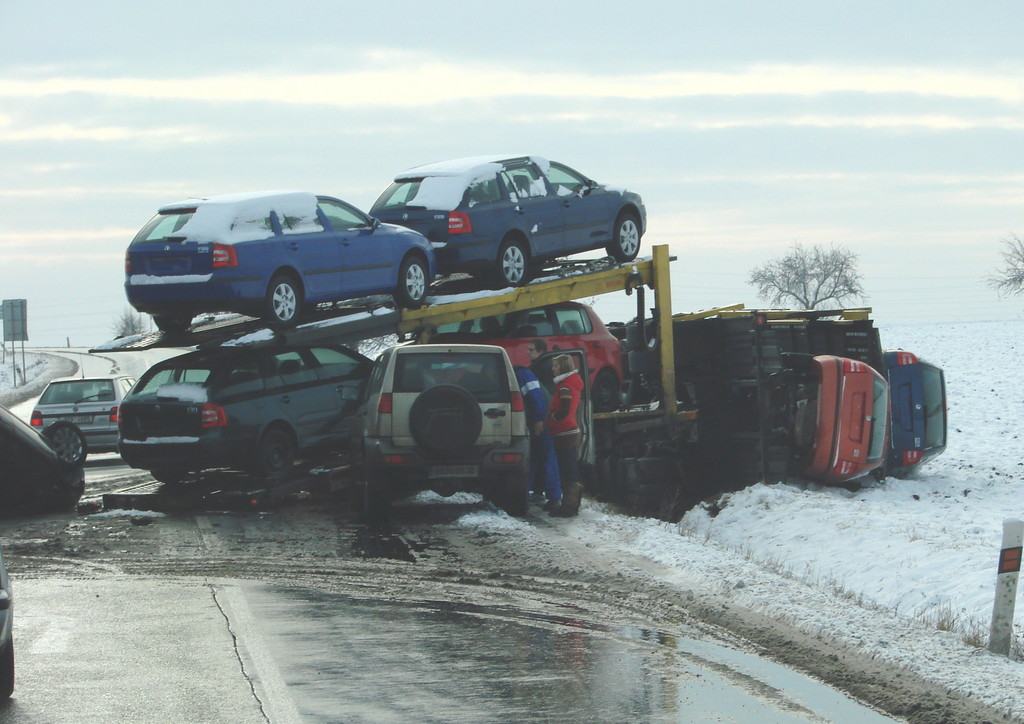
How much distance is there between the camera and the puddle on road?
7145 mm

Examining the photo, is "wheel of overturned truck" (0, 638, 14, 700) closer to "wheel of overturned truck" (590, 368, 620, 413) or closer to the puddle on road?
the puddle on road

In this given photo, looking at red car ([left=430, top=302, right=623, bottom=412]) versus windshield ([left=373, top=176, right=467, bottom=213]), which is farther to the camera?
red car ([left=430, top=302, right=623, bottom=412])

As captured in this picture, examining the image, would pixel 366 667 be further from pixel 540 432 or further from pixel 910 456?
pixel 910 456

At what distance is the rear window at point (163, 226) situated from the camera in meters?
15.6

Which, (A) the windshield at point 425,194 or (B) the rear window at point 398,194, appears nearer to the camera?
(A) the windshield at point 425,194

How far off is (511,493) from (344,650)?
6.41 m

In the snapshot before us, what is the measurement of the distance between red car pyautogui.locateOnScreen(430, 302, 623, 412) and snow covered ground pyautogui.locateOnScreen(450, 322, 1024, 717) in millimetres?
2109

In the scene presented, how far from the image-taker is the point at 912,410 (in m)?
21.6

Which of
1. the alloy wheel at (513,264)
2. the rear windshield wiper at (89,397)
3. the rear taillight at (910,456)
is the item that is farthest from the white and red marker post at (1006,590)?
the rear windshield wiper at (89,397)

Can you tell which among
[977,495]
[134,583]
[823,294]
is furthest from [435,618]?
[823,294]

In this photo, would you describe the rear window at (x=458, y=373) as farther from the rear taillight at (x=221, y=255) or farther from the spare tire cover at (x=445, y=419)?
the rear taillight at (x=221, y=255)

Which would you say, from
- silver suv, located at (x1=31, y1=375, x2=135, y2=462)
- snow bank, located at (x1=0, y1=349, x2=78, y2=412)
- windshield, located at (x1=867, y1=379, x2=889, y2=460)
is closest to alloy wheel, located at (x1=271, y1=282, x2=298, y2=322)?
windshield, located at (x1=867, y1=379, x2=889, y2=460)

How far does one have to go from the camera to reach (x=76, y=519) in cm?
1561

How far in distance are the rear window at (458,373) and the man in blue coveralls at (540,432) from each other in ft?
1.97
